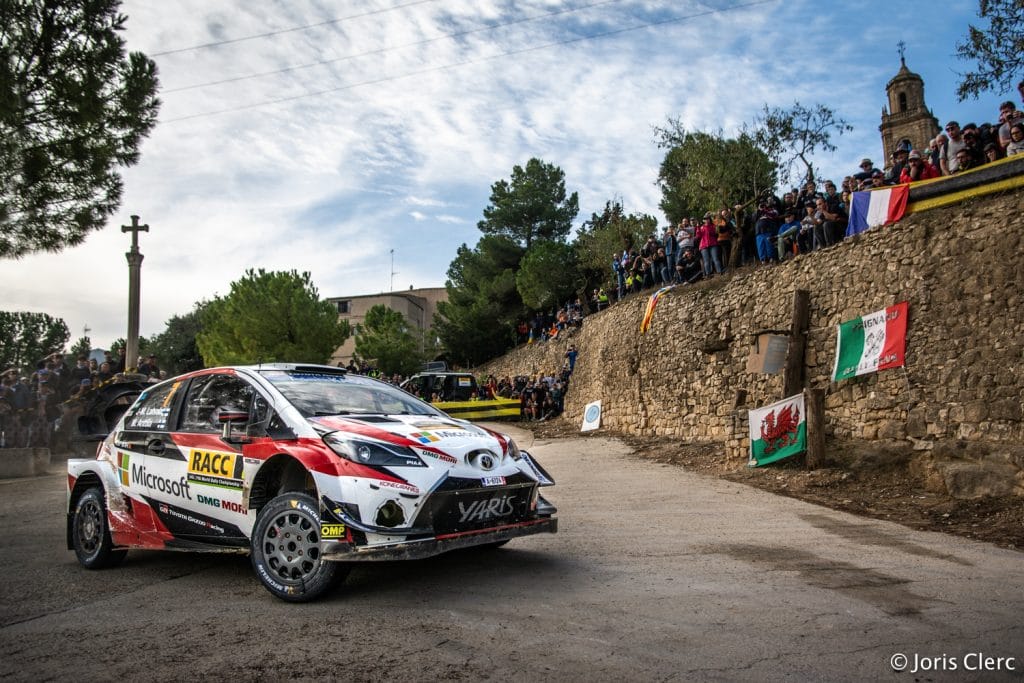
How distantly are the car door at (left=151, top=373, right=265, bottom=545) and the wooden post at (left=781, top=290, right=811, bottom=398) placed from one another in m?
10.9

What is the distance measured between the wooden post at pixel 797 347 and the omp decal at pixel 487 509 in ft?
32.8

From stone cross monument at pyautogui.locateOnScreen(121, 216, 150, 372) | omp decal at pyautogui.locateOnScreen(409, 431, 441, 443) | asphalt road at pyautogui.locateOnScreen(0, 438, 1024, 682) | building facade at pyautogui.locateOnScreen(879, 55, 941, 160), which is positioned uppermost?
building facade at pyautogui.locateOnScreen(879, 55, 941, 160)

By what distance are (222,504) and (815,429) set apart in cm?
889

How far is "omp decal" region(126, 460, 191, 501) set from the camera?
5.47 meters

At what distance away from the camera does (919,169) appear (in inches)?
493

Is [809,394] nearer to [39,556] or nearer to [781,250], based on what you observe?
[781,250]

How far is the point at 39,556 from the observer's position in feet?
21.7

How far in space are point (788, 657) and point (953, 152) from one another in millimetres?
11438

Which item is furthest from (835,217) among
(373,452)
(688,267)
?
(373,452)

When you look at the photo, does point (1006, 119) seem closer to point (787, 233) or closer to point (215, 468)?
point (787, 233)

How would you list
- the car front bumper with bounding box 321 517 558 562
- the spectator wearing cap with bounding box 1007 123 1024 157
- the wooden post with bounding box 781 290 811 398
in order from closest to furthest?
the car front bumper with bounding box 321 517 558 562 < the spectator wearing cap with bounding box 1007 123 1024 157 < the wooden post with bounding box 781 290 811 398

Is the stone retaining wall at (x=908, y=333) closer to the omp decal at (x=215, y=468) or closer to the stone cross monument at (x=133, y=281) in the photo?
the omp decal at (x=215, y=468)

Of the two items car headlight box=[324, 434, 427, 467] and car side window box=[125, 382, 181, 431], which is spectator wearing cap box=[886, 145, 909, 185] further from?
car side window box=[125, 382, 181, 431]

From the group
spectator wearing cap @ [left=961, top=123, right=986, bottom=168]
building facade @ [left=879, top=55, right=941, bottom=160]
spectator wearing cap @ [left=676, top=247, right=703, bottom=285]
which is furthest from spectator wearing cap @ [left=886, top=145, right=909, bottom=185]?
building facade @ [left=879, top=55, right=941, bottom=160]
